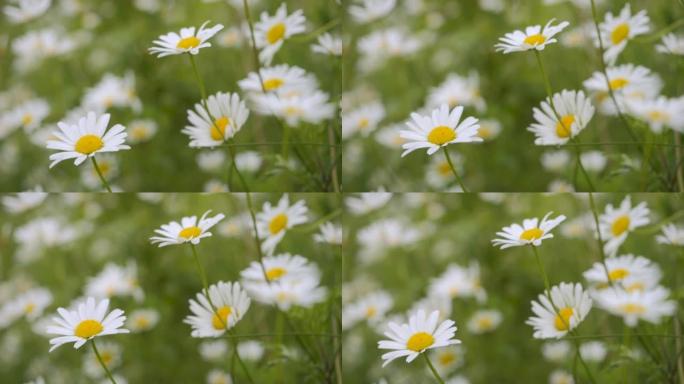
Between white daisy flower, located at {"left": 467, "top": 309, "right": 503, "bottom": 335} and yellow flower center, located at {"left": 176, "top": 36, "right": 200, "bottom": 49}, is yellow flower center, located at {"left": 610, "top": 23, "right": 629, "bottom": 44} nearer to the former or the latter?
white daisy flower, located at {"left": 467, "top": 309, "right": 503, "bottom": 335}

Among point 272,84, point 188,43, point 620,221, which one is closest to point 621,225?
point 620,221

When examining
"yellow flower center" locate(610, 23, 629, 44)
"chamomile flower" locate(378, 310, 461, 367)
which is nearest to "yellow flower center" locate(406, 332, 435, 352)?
"chamomile flower" locate(378, 310, 461, 367)

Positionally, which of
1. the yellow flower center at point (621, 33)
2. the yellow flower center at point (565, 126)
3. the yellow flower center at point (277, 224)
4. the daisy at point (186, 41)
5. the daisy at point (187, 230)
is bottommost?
the yellow flower center at point (277, 224)

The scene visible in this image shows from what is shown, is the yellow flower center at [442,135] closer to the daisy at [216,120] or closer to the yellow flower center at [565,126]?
the yellow flower center at [565,126]

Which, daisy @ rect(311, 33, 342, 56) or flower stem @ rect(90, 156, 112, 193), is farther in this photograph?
daisy @ rect(311, 33, 342, 56)

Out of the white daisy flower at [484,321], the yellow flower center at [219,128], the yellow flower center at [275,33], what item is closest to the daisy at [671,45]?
the white daisy flower at [484,321]

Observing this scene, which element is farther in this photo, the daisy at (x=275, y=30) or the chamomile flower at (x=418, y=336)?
the daisy at (x=275, y=30)
